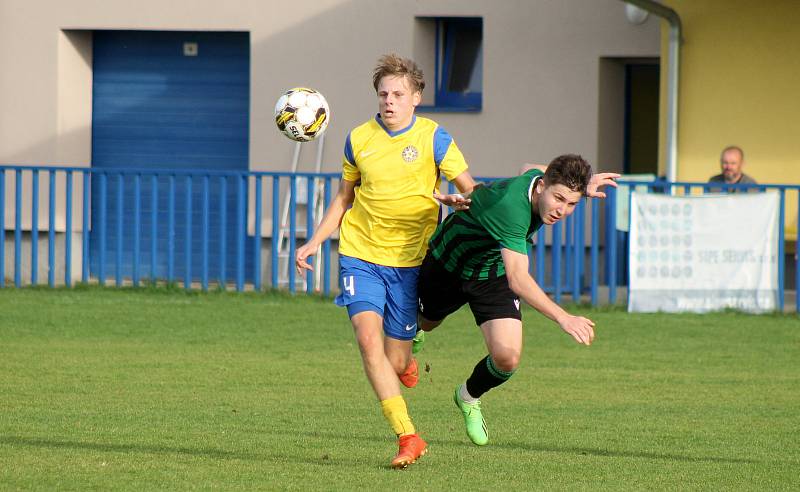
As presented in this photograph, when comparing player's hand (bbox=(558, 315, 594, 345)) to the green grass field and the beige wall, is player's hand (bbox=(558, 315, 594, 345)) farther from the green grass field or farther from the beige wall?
the beige wall

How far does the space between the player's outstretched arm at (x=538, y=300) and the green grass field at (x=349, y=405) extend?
3.00 ft

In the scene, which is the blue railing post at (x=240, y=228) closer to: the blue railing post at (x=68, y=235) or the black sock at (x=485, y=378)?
the blue railing post at (x=68, y=235)

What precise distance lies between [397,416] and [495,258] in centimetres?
112

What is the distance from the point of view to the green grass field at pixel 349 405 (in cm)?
770

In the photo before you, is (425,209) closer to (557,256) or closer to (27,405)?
(27,405)

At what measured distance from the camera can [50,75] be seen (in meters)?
21.3

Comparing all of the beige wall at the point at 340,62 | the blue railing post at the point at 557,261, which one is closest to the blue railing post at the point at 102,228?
the beige wall at the point at 340,62

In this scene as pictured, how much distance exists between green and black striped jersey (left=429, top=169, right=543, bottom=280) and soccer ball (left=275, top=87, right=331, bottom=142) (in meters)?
1.70

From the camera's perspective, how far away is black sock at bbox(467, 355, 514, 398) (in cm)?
837

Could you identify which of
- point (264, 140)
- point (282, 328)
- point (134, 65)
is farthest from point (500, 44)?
point (282, 328)

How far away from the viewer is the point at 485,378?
844cm

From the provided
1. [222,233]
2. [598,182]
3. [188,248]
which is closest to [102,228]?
[188,248]

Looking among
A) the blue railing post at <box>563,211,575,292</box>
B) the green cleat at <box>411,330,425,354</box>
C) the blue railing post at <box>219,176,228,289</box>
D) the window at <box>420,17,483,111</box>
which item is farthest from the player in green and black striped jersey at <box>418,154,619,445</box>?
the window at <box>420,17,483,111</box>

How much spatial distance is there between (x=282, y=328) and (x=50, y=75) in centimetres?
824
